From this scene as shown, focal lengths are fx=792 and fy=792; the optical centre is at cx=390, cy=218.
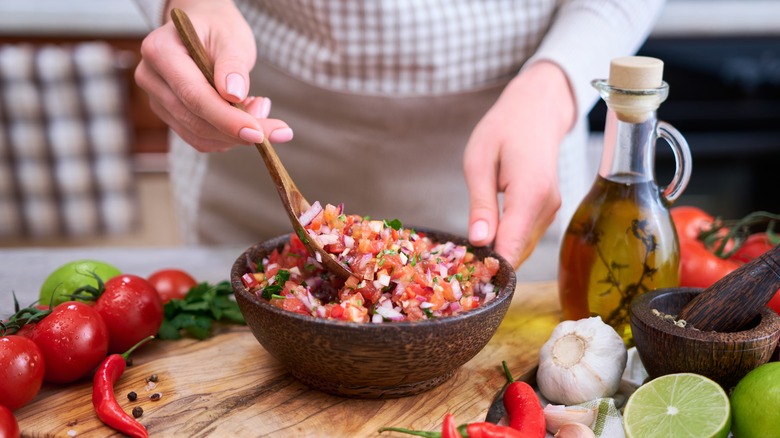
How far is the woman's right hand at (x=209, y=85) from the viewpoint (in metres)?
1.13

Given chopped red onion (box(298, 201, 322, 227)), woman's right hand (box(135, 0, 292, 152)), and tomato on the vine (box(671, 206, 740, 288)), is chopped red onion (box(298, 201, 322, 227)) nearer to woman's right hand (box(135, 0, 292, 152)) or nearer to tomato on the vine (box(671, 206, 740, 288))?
woman's right hand (box(135, 0, 292, 152))

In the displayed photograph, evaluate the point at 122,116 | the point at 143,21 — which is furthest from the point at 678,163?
the point at 143,21

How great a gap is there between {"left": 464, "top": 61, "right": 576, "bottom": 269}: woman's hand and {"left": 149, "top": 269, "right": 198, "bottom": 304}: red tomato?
1.64ft

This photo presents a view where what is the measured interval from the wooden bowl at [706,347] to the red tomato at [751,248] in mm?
356

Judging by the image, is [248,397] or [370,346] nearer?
[370,346]

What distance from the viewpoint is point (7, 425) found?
92 centimetres

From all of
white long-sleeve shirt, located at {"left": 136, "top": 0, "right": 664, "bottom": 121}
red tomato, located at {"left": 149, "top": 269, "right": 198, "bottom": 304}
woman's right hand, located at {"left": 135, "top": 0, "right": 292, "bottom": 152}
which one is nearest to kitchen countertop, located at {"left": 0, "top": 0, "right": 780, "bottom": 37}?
white long-sleeve shirt, located at {"left": 136, "top": 0, "right": 664, "bottom": 121}

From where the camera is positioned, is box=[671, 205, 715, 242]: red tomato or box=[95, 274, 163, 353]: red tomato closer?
box=[95, 274, 163, 353]: red tomato

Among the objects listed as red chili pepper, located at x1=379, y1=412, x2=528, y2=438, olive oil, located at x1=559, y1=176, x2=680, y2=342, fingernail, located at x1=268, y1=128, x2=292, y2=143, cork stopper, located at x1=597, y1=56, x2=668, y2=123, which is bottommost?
red chili pepper, located at x1=379, y1=412, x2=528, y2=438

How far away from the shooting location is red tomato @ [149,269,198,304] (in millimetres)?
1332

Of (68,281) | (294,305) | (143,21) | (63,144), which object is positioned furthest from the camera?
(143,21)

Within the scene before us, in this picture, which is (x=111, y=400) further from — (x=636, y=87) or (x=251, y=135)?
(x=636, y=87)

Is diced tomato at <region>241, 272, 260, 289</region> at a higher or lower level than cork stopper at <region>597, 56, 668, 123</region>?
lower

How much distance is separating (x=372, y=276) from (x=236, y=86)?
1.12 feet
